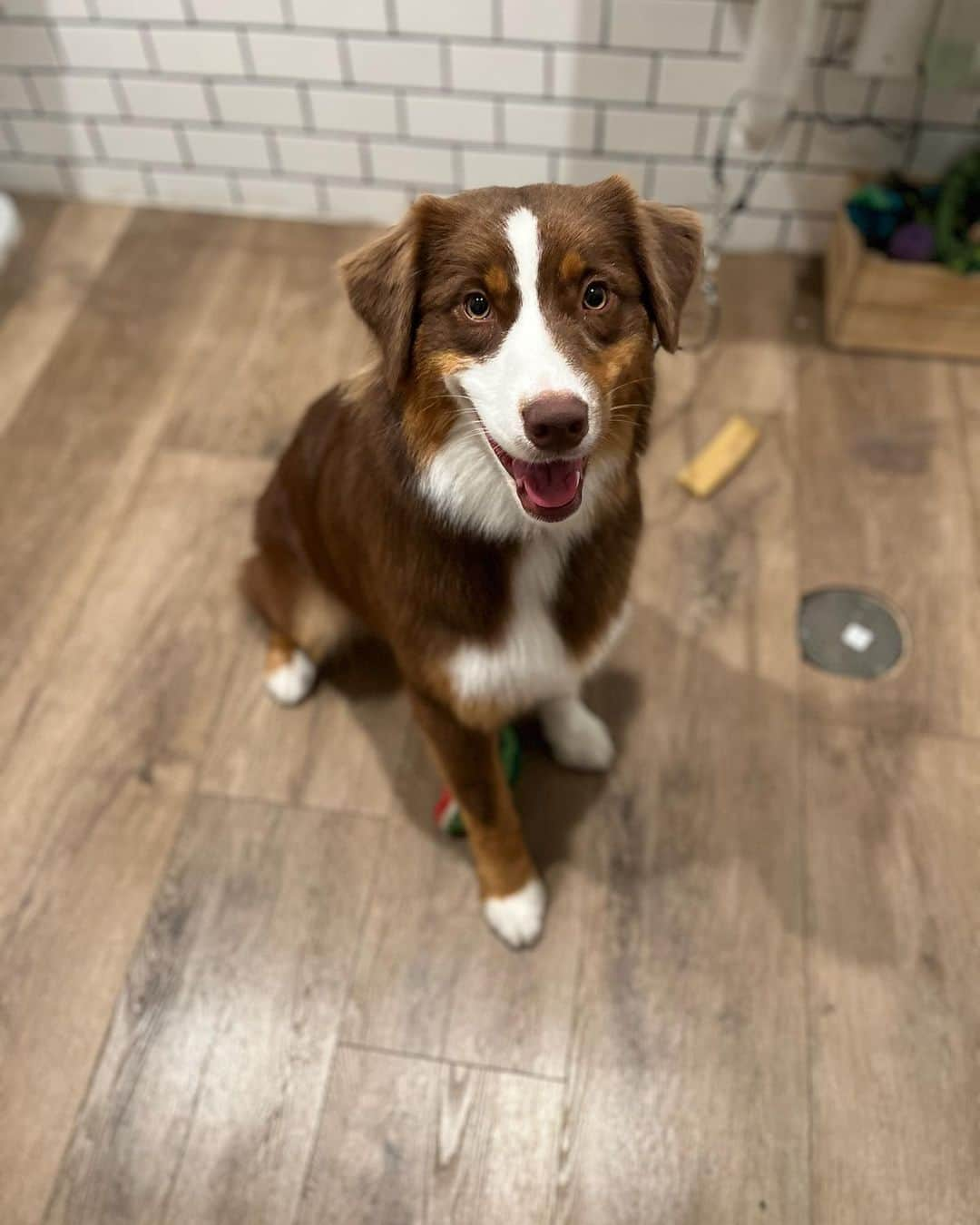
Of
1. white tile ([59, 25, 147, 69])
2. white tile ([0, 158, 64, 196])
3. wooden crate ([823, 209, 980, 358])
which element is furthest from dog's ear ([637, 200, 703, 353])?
white tile ([0, 158, 64, 196])

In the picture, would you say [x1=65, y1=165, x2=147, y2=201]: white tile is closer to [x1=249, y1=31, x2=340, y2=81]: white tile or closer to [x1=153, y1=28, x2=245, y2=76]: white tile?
[x1=153, y1=28, x2=245, y2=76]: white tile

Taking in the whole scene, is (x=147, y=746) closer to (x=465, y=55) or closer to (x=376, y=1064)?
(x=376, y=1064)

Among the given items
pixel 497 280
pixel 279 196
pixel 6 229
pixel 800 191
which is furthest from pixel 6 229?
pixel 800 191

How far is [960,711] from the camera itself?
180cm

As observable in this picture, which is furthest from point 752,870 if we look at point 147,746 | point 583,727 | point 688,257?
point 147,746

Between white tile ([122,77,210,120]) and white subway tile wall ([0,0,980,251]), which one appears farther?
white tile ([122,77,210,120])

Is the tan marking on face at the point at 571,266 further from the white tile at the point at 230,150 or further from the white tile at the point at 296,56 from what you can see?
the white tile at the point at 230,150

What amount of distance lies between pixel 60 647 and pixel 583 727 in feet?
3.50

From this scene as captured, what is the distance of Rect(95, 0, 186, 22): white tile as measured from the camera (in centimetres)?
235

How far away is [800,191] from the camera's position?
2480 millimetres

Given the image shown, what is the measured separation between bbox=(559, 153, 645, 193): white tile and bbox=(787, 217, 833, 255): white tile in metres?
0.44

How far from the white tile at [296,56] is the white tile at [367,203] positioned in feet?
1.02

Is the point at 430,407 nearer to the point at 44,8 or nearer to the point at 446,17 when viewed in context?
the point at 446,17

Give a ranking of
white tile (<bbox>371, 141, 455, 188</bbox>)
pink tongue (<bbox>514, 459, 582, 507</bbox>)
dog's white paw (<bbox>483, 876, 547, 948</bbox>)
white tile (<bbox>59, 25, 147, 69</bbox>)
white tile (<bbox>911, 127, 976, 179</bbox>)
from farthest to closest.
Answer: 1. white tile (<bbox>371, 141, 455, 188</bbox>)
2. white tile (<bbox>59, 25, 147, 69</bbox>)
3. white tile (<bbox>911, 127, 976, 179</bbox>)
4. dog's white paw (<bbox>483, 876, 547, 948</bbox>)
5. pink tongue (<bbox>514, 459, 582, 507</bbox>)
